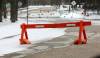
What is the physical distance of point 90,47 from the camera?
51.9 ft

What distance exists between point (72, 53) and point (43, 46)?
9.19 ft

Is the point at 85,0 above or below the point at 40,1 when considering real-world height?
above

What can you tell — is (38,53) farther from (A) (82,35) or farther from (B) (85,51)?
(A) (82,35)

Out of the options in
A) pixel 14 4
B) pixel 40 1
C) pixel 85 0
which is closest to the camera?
pixel 14 4

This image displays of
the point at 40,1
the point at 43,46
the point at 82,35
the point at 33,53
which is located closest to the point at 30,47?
the point at 43,46

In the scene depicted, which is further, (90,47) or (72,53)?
(90,47)

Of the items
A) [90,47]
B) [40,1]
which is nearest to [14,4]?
[90,47]

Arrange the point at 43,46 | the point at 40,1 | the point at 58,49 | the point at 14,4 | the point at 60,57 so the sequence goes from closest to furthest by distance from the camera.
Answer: the point at 60,57 → the point at 58,49 → the point at 43,46 → the point at 14,4 → the point at 40,1

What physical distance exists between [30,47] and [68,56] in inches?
135

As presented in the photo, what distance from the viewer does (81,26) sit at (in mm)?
17250

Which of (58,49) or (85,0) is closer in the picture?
(58,49)

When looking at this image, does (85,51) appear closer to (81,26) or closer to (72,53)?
(72,53)

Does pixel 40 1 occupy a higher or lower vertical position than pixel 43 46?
lower

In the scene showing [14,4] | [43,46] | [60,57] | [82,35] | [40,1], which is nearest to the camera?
[60,57]
